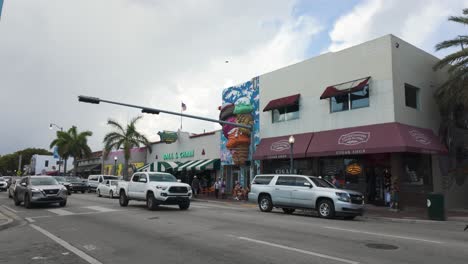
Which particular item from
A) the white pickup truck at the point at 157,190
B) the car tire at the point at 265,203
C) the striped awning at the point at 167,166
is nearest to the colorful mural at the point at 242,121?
the striped awning at the point at 167,166

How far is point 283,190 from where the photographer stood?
17.9 m

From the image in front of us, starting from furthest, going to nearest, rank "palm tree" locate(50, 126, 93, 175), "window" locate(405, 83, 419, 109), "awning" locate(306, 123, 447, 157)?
"palm tree" locate(50, 126, 93, 175) → "window" locate(405, 83, 419, 109) → "awning" locate(306, 123, 447, 157)

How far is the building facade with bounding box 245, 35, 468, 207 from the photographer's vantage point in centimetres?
2083

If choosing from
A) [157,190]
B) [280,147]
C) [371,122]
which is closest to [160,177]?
[157,190]

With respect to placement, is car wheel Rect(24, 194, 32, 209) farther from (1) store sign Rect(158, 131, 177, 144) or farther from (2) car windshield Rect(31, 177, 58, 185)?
(1) store sign Rect(158, 131, 177, 144)

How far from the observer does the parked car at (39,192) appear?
18.7 metres

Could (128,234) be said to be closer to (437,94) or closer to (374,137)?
(374,137)

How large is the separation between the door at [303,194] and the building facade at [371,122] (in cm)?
492

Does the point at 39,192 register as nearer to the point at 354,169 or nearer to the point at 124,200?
the point at 124,200

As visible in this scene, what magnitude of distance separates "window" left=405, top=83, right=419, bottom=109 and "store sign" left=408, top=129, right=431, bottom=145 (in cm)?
181

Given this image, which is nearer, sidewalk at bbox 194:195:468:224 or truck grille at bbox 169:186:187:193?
sidewalk at bbox 194:195:468:224

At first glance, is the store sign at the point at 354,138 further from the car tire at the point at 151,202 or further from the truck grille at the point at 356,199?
the car tire at the point at 151,202

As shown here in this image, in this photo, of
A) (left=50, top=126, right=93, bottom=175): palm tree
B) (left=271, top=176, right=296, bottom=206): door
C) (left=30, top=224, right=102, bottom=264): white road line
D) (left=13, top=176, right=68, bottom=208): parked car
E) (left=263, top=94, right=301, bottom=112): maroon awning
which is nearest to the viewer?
(left=30, top=224, right=102, bottom=264): white road line

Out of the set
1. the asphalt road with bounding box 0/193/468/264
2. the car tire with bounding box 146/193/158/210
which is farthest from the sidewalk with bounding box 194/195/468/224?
the car tire with bounding box 146/193/158/210
